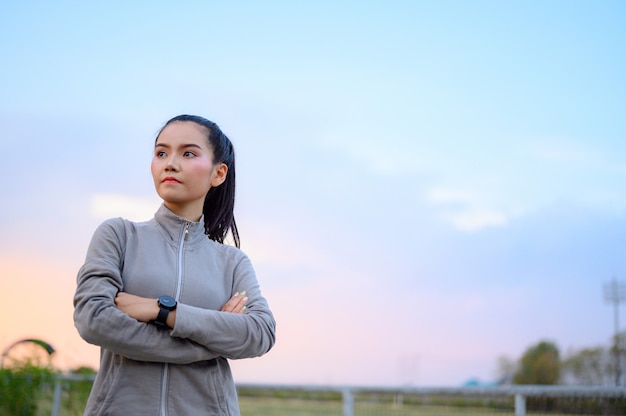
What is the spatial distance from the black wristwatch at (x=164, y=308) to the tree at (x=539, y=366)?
27.0 meters

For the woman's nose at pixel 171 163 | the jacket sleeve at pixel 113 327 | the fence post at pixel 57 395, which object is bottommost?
the fence post at pixel 57 395

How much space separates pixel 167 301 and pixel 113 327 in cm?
17

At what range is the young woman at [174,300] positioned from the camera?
2.27 metres

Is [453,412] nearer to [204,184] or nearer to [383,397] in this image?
[383,397]

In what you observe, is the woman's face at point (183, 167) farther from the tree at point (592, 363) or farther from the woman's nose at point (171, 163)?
the tree at point (592, 363)

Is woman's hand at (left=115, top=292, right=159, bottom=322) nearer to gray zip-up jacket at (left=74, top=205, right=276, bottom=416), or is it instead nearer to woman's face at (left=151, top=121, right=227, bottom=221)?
gray zip-up jacket at (left=74, top=205, right=276, bottom=416)

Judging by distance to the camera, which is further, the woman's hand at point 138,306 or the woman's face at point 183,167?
the woman's face at point 183,167

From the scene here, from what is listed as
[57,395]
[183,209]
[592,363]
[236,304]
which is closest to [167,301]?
[236,304]

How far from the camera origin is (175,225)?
102 inches

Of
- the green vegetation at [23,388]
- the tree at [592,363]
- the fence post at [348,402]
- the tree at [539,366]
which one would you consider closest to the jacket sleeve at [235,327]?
the fence post at [348,402]

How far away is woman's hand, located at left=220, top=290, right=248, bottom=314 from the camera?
8.17 ft

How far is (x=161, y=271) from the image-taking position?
2.43 meters

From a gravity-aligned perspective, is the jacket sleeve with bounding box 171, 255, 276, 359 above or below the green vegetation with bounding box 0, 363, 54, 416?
above

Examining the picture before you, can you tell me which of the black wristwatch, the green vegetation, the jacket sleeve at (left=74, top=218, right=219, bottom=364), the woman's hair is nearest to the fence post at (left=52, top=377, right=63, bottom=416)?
the green vegetation
